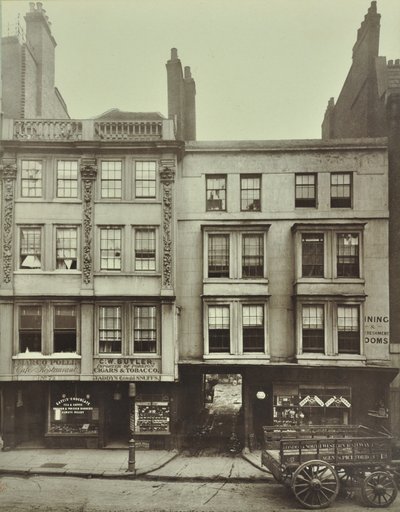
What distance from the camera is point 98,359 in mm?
18750

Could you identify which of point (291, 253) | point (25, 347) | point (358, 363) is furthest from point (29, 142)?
point (358, 363)

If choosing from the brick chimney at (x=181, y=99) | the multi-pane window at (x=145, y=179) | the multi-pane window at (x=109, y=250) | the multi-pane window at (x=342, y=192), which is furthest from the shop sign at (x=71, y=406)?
the multi-pane window at (x=342, y=192)

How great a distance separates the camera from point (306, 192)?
64.0ft

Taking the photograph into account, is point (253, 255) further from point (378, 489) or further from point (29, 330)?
point (378, 489)

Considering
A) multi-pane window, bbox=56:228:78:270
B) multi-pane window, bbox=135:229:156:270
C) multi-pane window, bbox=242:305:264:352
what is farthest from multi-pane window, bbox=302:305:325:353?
multi-pane window, bbox=56:228:78:270

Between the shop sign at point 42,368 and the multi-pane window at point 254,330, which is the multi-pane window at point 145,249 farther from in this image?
the shop sign at point 42,368

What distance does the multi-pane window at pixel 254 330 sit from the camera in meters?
19.3

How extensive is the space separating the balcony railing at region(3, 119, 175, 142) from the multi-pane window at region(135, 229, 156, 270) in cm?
337

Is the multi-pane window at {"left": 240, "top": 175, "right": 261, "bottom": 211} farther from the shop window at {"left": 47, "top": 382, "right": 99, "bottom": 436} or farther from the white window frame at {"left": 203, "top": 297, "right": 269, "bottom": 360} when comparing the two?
the shop window at {"left": 47, "top": 382, "right": 99, "bottom": 436}

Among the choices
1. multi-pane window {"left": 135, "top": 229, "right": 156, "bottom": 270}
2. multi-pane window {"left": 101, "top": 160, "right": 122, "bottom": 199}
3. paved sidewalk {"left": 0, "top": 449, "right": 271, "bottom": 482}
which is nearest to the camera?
paved sidewalk {"left": 0, "top": 449, "right": 271, "bottom": 482}

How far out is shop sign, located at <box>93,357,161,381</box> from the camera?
18719mm

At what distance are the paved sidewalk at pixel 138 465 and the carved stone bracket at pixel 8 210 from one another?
6.11m

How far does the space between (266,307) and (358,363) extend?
3735 millimetres

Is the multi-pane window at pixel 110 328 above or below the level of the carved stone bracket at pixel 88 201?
below
